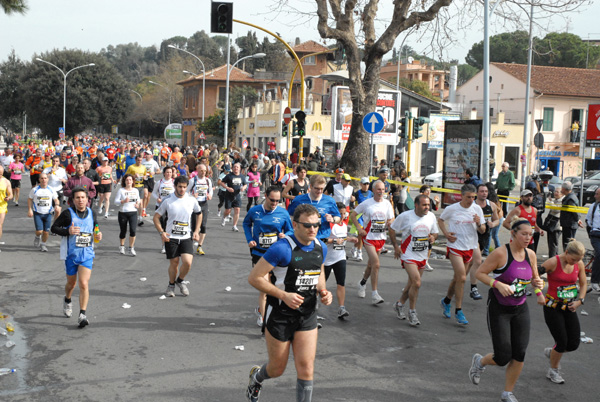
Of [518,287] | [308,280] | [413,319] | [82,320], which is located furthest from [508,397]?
[82,320]

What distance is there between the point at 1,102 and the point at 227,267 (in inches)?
3046

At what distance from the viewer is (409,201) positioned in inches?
670

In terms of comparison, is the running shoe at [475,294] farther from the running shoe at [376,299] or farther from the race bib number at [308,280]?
the race bib number at [308,280]

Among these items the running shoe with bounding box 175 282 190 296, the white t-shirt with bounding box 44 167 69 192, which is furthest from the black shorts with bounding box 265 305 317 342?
the white t-shirt with bounding box 44 167 69 192

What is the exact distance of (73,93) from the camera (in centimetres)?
7388

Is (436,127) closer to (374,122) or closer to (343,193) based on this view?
(374,122)

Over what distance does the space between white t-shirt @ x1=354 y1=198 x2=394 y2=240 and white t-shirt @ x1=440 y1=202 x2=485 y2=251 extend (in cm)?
94

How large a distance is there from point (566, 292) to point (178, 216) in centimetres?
541

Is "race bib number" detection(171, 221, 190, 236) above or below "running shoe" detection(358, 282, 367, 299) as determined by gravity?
above

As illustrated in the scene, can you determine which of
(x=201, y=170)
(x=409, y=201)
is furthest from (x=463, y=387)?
(x=409, y=201)

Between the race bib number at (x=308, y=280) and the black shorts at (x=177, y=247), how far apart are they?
4.65 m

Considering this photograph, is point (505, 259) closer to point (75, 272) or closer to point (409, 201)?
point (75, 272)

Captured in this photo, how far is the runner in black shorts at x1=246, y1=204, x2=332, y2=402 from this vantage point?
5.45 m

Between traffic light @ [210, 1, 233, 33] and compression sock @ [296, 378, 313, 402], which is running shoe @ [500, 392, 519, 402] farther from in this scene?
traffic light @ [210, 1, 233, 33]
